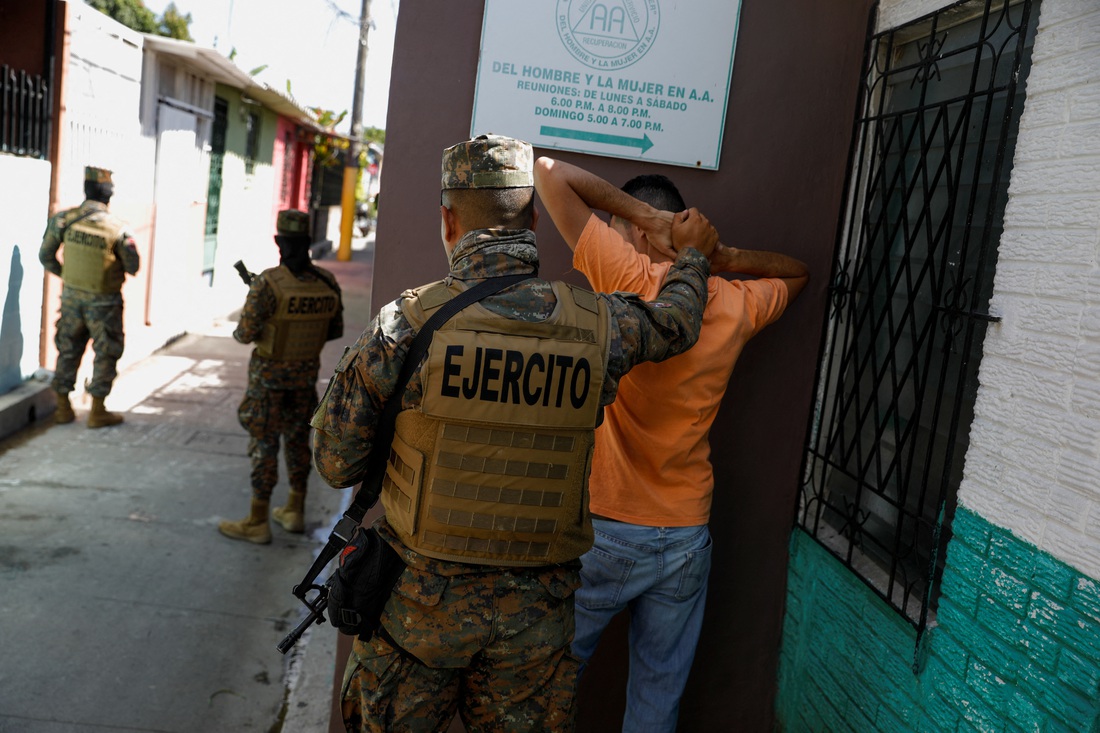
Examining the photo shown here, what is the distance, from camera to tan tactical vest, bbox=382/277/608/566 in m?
1.96

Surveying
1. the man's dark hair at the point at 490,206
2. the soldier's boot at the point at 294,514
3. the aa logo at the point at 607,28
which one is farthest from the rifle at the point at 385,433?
the soldier's boot at the point at 294,514

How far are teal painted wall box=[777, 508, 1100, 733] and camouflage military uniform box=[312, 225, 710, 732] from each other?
87cm

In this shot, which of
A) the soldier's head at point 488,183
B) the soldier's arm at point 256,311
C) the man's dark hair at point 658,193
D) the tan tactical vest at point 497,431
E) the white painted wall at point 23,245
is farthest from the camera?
the white painted wall at point 23,245

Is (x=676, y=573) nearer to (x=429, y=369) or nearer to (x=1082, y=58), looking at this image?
(x=429, y=369)

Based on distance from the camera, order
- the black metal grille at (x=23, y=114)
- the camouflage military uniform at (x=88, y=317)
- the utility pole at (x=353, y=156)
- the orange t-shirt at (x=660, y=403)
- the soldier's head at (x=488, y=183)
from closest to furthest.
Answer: the soldier's head at (x=488, y=183), the orange t-shirt at (x=660, y=403), the black metal grille at (x=23, y=114), the camouflage military uniform at (x=88, y=317), the utility pole at (x=353, y=156)

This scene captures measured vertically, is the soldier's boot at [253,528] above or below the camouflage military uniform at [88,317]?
below

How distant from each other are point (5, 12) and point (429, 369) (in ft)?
20.5

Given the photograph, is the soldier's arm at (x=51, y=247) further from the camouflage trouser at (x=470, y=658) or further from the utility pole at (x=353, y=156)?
the utility pole at (x=353, y=156)

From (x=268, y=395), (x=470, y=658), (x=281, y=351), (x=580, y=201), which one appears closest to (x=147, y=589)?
(x=268, y=395)

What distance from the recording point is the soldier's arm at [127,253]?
6.38 metres

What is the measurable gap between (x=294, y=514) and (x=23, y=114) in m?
3.48

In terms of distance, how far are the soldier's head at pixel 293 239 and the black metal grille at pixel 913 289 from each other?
3.07 m

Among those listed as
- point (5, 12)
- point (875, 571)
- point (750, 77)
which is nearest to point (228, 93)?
point (5, 12)

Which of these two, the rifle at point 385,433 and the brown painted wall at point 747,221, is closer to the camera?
the rifle at point 385,433
